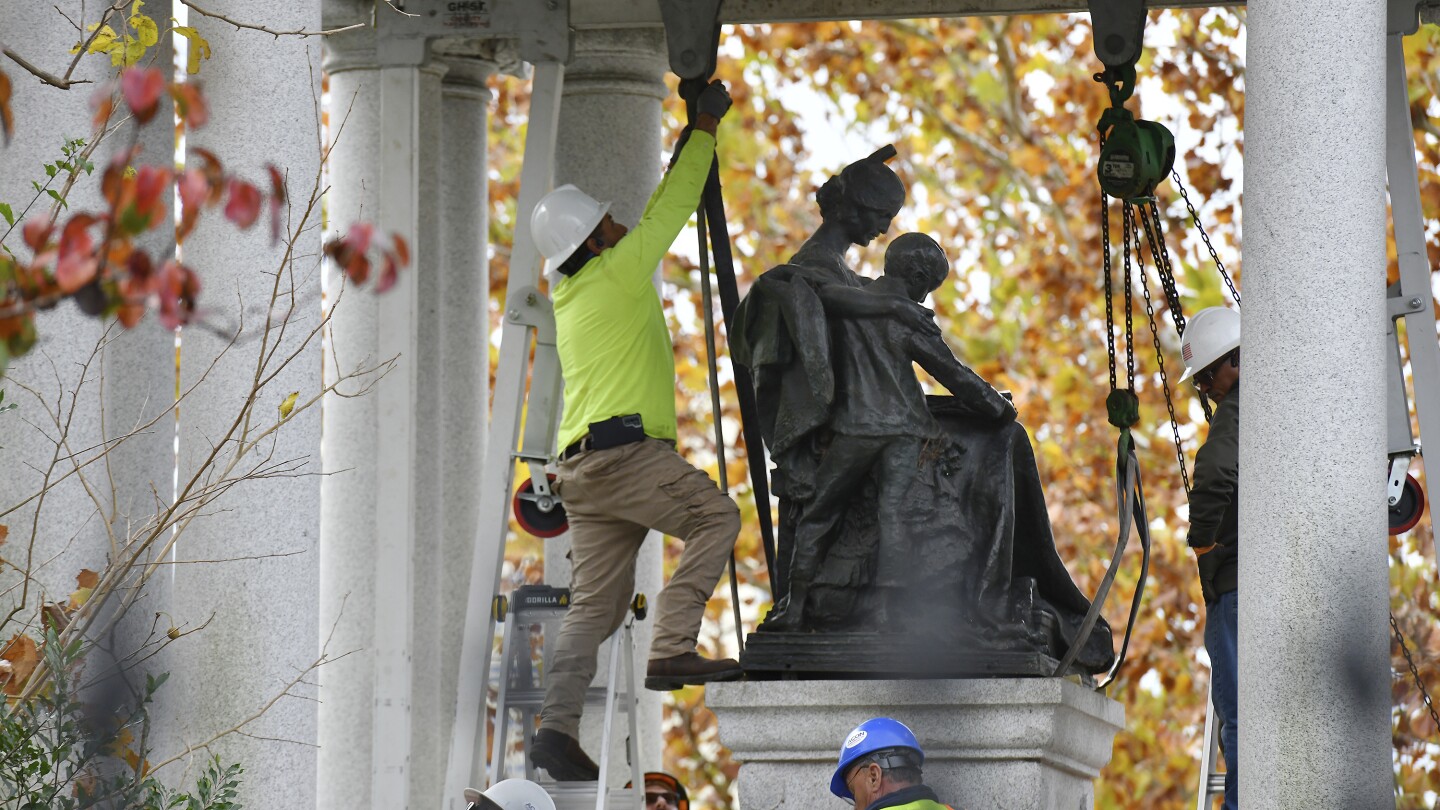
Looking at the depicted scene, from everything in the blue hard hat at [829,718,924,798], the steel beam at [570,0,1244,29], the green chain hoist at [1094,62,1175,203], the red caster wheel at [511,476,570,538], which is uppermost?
the steel beam at [570,0,1244,29]

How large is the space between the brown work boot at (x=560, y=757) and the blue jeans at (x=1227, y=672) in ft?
10.8

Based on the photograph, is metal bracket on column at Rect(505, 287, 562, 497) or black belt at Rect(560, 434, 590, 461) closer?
black belt at Rect(560, 434, 590, 461)

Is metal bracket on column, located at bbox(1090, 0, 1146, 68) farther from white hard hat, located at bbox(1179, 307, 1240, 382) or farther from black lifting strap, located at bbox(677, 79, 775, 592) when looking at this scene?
black lifting strap, located at bbox(677, 79, 775, 592)

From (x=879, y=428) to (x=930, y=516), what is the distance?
0.51 m

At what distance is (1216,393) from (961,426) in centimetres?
176

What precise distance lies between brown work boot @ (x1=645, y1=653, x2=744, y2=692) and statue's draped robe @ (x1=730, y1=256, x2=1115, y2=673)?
50cm

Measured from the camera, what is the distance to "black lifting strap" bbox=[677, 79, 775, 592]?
476 inches

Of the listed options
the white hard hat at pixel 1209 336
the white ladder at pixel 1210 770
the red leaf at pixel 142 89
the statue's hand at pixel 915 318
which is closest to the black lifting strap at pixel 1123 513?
the white hard hat at pixel 1209 336

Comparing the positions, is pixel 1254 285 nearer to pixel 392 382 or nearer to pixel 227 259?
pixel 227 259

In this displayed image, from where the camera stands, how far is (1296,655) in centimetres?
914

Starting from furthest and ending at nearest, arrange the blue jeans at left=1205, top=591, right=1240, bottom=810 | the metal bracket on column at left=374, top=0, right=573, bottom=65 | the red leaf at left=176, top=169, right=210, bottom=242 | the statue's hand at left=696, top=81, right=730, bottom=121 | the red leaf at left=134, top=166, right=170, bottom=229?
the metal bracket on column at left=374, top=0, right=573, bottom=65, the statue's hand at left=696, top=81, right=730, bottom=121, the blue jeans at left=1205, top=591, right=1240, bottom=810, the red leaf at left=176, top=169, right=210, bottom=242, the red leaf at left=134, top=166, right=170, bottom=229

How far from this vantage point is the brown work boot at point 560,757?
11.3 metres

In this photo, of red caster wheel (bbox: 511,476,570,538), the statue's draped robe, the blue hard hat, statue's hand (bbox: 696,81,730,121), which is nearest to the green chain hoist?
the statue's draped robe

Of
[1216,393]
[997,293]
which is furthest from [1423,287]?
[997,293]
